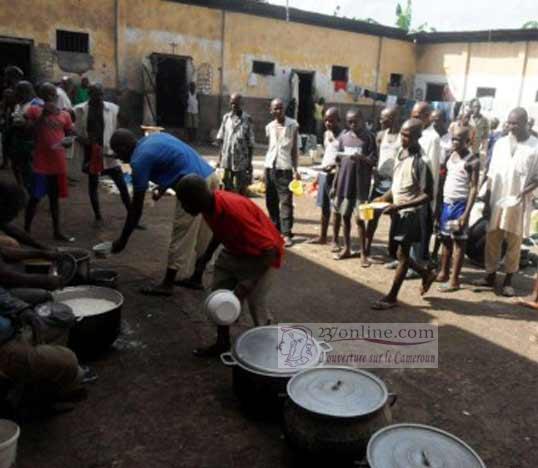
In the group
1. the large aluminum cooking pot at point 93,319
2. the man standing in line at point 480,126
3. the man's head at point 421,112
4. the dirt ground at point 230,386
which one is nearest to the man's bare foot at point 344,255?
the dirt ground at point 230,386

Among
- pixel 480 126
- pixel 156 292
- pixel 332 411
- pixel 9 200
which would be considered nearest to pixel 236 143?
pixel 156 292

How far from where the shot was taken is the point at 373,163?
603cm

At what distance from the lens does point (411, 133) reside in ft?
15.3

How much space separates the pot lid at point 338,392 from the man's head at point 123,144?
256cm

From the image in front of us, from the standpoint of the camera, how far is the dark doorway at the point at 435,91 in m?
21.2

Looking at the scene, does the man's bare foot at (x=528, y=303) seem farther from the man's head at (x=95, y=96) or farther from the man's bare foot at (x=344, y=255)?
the man's head at (x=95, y=96)

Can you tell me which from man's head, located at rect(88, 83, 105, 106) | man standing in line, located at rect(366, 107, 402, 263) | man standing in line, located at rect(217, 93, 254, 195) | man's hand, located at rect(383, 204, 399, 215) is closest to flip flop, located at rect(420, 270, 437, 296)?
man's hand, located at rect(383, 204, 399, 215)

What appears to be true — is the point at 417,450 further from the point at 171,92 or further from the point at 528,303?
the point at 171,92

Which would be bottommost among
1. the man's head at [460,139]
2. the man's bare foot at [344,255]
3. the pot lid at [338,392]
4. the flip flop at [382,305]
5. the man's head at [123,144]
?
the flip flop at [382,305]

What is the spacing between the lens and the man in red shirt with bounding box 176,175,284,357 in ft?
10.6

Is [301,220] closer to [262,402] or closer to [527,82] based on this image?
[262,402]

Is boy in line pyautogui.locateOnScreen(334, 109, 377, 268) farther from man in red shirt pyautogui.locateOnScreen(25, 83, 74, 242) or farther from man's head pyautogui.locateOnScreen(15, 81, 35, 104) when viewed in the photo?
man's head pyautogui.locateOnScreen(15, 81, 35, 104)

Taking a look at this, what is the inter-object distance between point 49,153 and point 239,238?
3537 millimetres

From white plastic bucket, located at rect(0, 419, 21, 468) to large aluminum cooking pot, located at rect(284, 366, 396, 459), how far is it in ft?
4.14
